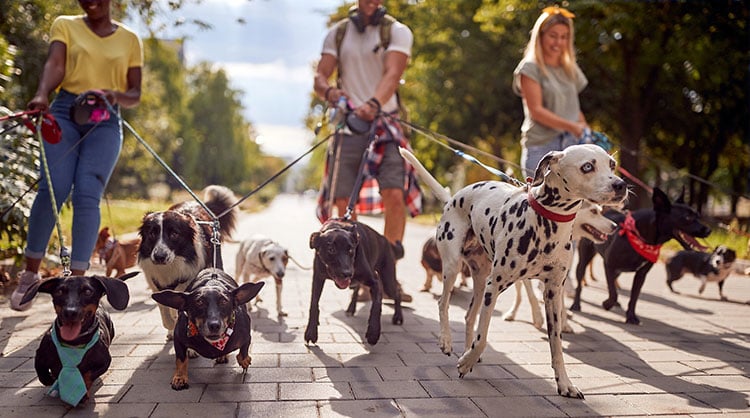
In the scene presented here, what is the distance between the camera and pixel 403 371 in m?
3.71

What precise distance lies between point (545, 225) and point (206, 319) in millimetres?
1881

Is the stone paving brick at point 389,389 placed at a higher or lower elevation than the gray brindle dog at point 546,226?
lower

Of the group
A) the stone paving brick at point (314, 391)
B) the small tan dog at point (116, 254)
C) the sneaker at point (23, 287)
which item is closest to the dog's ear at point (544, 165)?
the stone paving brick at point (314, 391)

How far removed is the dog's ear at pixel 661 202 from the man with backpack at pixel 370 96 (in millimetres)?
2246

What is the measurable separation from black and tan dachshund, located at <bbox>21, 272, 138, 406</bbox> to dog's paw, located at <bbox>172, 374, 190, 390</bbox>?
35 cm

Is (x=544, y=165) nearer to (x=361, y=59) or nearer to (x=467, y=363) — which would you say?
(x=467, y=363)

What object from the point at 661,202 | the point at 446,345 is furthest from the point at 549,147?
the point at 446,345

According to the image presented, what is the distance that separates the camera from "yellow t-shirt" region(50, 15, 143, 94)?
4.95 metres

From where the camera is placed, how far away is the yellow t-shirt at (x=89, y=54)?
4.95m

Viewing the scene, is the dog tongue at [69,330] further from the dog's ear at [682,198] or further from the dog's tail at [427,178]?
the dog's ear at [682,198]

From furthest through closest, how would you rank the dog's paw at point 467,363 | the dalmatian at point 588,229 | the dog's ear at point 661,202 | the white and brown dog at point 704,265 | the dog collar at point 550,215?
the white and brown dog at point 704,265 → the dog's ear at point 661,202 → the dalmatian at point 588,229 → the dog's paw at point 467,363 → the dog collar at point 550,215

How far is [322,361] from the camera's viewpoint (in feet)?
12.8

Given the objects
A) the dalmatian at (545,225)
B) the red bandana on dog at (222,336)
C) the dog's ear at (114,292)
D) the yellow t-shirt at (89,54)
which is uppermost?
the yellow t-shirt at (89,54)

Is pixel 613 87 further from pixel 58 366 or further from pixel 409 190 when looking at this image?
pixel 58 366
